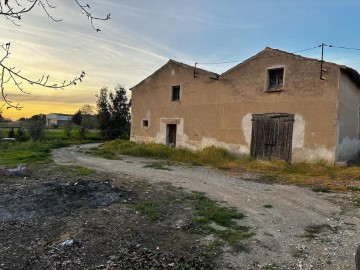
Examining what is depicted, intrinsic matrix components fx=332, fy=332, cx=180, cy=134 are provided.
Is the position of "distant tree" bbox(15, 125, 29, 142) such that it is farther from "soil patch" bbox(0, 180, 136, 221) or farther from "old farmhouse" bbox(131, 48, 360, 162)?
"soil patch" bbox(0, 180, 136, 221)

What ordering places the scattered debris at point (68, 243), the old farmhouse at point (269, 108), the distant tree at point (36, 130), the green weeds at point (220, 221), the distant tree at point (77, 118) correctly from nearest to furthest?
1. the scattered debris at point (68, 243)
2. the green weeds at point (220, 221)
3. the old farmhouse at point (269, 108)
4. the distant tree at point (36, 130)
5. the distant tree at point (77, 118)

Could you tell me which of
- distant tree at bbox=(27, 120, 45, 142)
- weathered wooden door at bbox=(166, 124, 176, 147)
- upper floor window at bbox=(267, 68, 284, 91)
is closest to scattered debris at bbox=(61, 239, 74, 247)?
upper floor window at bbox=(267, 68, 284, 91)

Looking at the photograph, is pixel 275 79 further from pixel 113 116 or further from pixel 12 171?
pixel 113 116

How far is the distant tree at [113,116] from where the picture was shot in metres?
31.5

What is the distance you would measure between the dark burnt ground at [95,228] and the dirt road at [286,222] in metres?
0.87

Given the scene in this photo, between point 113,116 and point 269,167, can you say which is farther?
point 113,116

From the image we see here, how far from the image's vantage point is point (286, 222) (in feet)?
19.8

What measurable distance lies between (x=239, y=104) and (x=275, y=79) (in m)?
1.97

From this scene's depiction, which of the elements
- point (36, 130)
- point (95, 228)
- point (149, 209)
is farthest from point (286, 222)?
point (36, 130)

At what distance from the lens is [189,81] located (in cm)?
1777

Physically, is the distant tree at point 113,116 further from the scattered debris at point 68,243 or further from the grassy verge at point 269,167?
the scattered debris at point 68,243

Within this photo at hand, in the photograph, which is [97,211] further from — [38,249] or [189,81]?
[189,81]

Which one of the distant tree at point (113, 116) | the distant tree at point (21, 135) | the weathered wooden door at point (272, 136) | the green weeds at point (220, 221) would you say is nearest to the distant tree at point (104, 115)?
the distant tree at point (113, 116)

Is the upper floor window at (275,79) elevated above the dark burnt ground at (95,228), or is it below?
above
